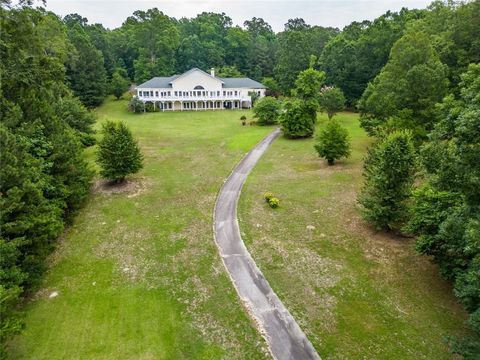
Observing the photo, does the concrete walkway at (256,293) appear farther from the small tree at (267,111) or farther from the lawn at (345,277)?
the small tree at (267,111)

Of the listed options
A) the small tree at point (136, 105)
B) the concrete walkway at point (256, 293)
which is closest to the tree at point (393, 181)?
the concrete walkway at point (256, 293)

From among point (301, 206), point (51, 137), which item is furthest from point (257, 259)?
point (51, 137)

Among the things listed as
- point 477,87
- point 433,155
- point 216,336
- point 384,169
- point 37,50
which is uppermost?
point 37,50

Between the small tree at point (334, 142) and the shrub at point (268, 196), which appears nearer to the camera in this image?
the shrub at point (268, 196)

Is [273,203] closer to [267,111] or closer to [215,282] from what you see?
[215,282]

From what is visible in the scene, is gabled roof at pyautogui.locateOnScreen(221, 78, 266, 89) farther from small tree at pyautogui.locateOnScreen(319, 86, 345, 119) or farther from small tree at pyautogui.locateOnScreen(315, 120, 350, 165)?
small tree at pyautogui.locateOnScreen(315, 120, 350, 165)

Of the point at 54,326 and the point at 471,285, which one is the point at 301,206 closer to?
the point at 471,285
